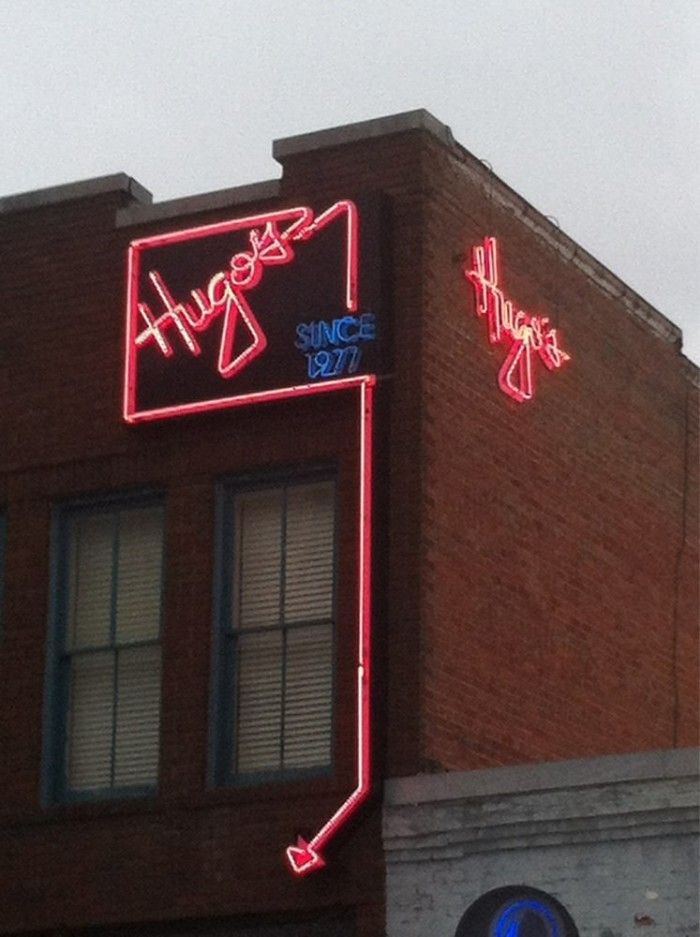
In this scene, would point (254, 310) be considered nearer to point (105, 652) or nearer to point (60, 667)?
point (105, 652)

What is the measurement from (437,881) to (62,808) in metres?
3.18

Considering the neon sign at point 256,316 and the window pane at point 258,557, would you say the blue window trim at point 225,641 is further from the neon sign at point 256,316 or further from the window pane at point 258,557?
the neon sign at point 256,316

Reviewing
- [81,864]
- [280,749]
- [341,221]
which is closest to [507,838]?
[280,749]

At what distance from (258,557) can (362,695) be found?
1.74m

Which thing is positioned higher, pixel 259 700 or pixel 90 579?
pixel 90 579

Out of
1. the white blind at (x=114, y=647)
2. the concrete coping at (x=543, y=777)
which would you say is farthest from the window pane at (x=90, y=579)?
the concrete coping at (x=543, y=777)

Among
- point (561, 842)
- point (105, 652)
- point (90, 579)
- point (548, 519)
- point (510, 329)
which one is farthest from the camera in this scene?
point (548, 519)

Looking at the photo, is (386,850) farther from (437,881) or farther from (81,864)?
(81,864)

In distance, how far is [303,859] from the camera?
17031 mm

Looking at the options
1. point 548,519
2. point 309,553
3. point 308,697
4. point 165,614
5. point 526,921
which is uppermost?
point 548,519

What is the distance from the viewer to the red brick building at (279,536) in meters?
17.6

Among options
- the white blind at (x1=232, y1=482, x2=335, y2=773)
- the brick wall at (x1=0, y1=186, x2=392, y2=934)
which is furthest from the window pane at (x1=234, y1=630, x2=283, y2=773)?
the brick wall at (x1=0, y1=186, x2=392, y2=934)

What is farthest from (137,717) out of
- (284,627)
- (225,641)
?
(284,627)

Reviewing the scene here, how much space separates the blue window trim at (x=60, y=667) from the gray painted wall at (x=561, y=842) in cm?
233
